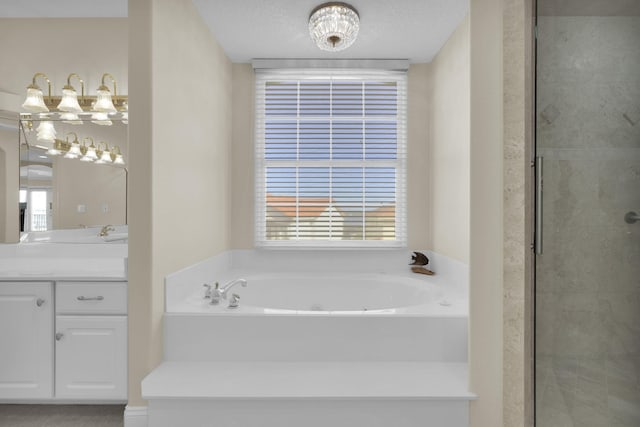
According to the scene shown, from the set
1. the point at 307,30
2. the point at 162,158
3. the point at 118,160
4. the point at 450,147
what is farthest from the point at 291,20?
the point at 118,160

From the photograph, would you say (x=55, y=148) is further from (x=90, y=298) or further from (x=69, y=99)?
(x=90, y=298)

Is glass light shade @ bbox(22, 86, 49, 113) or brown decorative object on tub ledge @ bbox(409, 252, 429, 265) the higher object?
glass light shade @ bbox(22, 86, 49, 113)

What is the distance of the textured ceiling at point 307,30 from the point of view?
2.22m

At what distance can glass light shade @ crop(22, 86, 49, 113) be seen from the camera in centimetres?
231

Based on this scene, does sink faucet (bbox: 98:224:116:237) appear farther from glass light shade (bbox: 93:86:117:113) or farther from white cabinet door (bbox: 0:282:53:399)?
glass light shade (bbox: 93:86:117:113)

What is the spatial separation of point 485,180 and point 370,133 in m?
1.67

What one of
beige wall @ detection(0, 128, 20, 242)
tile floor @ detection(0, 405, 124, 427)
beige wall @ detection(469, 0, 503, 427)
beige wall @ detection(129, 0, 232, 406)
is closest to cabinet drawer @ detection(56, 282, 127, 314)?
beige wall @ detection(129, 0, 232, 406)

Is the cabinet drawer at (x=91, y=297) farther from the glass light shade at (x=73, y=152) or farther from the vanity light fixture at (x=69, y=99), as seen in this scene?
Answer: the vanity light fixture at (x=69, y=99)

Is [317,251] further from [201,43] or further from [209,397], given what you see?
[201,43]

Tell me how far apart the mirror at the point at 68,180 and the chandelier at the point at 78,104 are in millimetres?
49

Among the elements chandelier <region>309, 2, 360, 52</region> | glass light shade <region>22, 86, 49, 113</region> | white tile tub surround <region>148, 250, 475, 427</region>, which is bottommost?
white tile tub surround <region>148, 250, 475, 427</region>

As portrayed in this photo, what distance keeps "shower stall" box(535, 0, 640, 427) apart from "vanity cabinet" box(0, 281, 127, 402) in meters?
2.10

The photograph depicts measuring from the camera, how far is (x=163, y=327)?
1.85 meters

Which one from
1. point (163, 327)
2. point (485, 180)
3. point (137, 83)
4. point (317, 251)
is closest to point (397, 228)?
point (317, 251)
